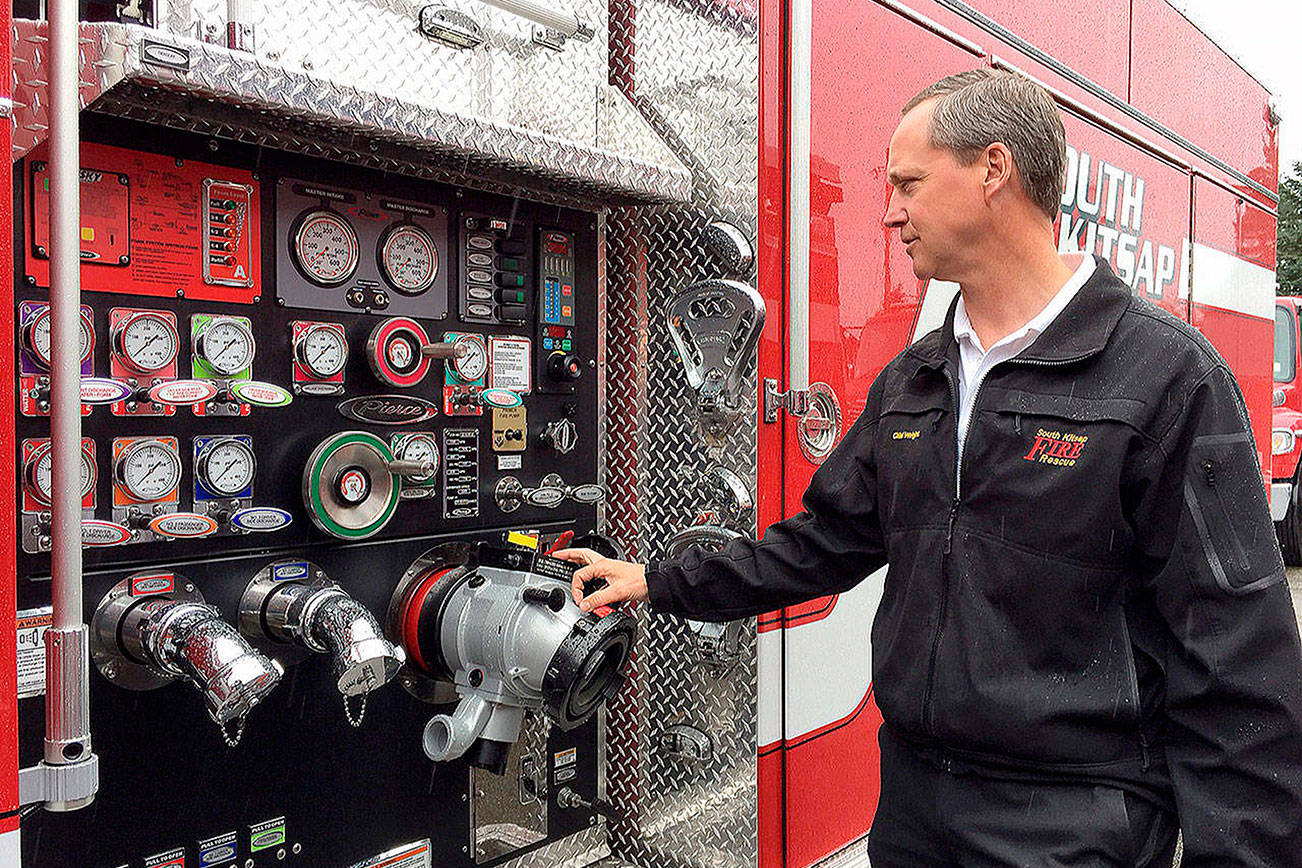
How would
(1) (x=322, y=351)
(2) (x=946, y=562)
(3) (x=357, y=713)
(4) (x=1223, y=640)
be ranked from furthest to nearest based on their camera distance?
1. (3) (x=357, y=713)
2. (1) (x=322, y=351)
3. (2) (x=946, y=562)
4. (4) (x=1223, y=640)

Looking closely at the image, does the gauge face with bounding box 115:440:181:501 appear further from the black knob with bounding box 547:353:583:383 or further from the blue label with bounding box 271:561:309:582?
the black knob with bounding box 547:353:583:383

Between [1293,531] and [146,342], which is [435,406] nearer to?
[146,342]

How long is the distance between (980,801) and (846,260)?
1.53 m

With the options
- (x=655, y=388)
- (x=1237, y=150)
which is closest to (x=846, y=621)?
(x=655, y=388)

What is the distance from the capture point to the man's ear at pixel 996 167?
1.83 m

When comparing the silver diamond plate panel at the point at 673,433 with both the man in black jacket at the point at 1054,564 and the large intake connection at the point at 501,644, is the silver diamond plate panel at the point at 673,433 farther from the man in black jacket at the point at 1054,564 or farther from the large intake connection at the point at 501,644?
the man in black jacket at the point at 1054,564

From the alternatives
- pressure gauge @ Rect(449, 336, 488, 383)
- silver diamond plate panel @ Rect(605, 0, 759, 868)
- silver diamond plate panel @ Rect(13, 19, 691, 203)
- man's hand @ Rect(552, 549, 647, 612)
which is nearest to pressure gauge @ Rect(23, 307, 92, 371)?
silver diamond plate panel @ Rect(13, 19, 691, 203)

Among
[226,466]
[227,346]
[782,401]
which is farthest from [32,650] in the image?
[782,401]

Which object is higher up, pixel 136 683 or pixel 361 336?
pixel 361 336

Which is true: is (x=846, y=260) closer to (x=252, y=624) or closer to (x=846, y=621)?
(x=846, y=621)

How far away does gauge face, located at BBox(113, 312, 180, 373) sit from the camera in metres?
1.98

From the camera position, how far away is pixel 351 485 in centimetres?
230

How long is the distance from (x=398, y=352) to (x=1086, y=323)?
4.45ft

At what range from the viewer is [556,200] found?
2.69 meters
